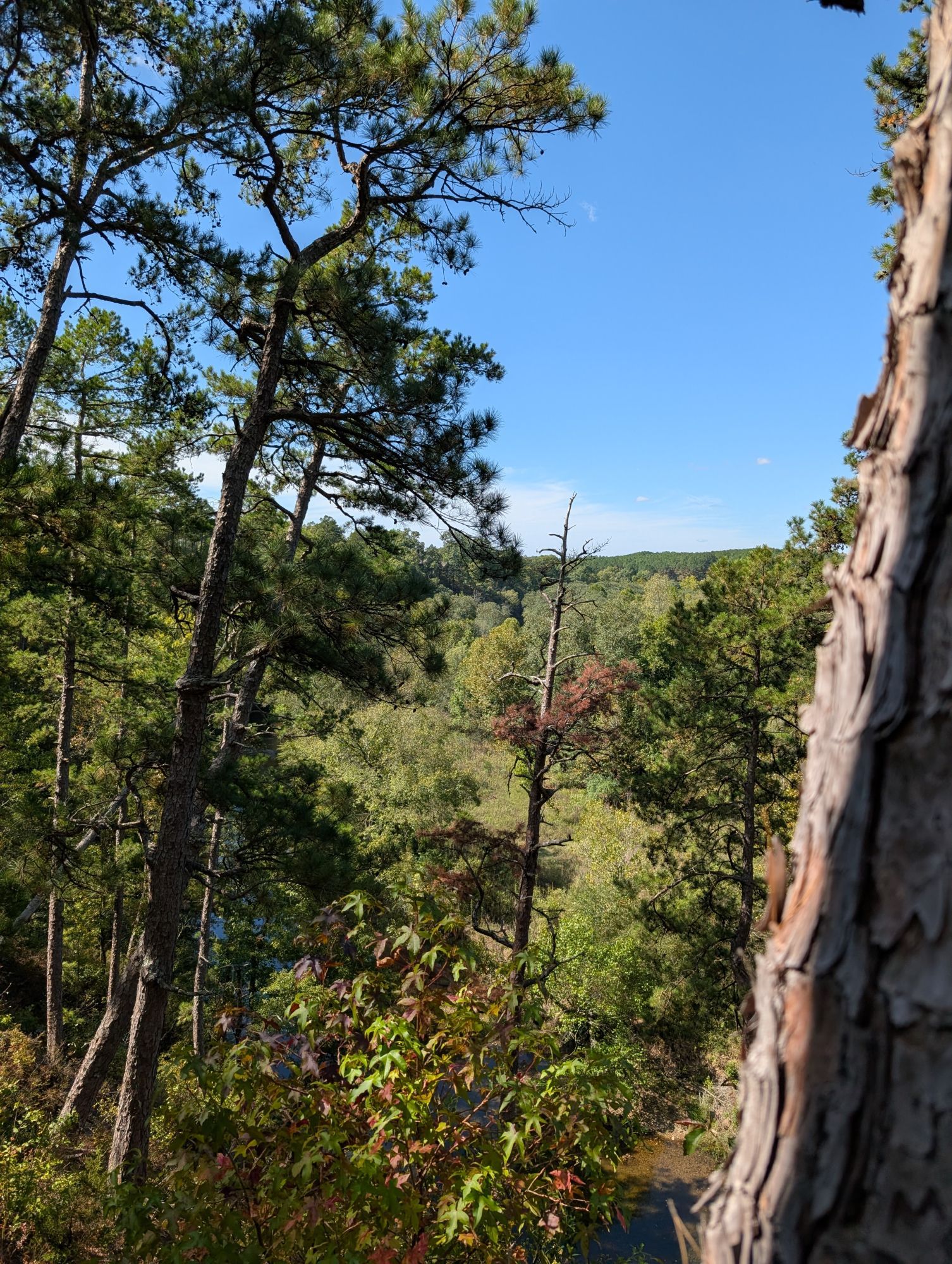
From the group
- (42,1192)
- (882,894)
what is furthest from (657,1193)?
(882,894)

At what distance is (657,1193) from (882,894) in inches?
617

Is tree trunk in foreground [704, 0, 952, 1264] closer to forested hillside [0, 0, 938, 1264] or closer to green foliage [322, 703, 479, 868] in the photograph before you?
forested hillside [0, 0, 938, 1264]

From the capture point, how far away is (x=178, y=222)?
4625 mm

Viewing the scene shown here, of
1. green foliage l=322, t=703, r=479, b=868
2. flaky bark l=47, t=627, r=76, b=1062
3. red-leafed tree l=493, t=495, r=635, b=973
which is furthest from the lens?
green foliage l=322, t=703, r=479, b=868

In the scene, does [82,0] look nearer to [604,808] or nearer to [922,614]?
[922,614]

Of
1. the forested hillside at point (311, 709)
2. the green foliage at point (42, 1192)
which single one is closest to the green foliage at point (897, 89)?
the forested hillside at point (311, 709)

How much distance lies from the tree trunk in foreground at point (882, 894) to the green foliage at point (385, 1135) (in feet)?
4.73

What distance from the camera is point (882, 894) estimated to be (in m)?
0.72

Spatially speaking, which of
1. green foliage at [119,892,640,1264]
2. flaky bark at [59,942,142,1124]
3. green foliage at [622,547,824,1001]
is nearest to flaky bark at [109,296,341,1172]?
flaky bark at [59,942,142,1124]

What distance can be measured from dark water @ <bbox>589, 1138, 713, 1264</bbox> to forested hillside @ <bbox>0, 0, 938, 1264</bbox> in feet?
2.44

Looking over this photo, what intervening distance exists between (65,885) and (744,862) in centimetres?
963

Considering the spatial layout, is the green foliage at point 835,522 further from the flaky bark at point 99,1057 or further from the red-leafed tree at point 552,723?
the flaky bark at point 99,1057

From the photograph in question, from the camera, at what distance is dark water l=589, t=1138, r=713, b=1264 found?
36.0 feet

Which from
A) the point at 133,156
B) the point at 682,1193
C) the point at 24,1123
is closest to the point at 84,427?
the point at 133,156
